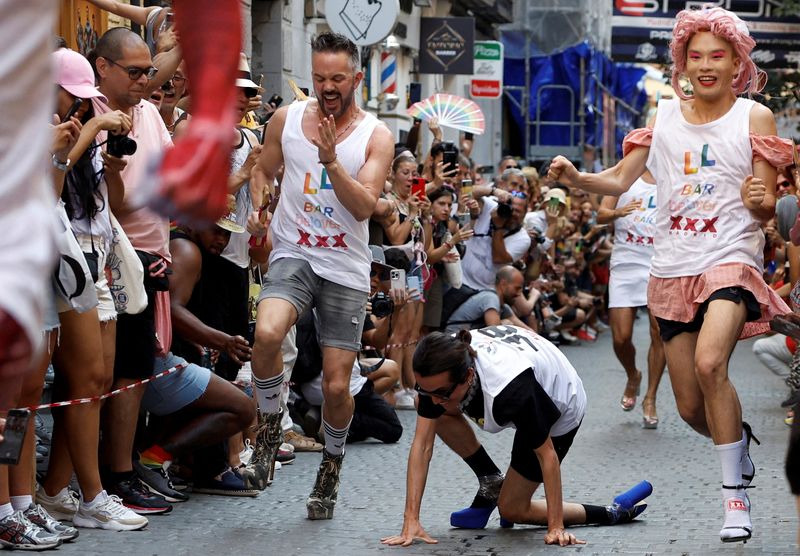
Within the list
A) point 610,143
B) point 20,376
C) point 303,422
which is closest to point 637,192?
point 303,422

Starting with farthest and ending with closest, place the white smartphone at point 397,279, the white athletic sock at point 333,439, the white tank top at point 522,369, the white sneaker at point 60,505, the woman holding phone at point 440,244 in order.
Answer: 1. the woman holding phone at point 440,244
2. the white smartphone at point 397,279
3. the white athletic sock at point 333,439
4. the white sneaker at point 60,505
5. the white tank top at point 522,369

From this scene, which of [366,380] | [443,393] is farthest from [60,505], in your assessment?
[366,380]

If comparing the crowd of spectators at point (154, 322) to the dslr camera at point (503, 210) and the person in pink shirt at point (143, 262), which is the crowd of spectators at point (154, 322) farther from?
the dslr camera at point (503, 210)

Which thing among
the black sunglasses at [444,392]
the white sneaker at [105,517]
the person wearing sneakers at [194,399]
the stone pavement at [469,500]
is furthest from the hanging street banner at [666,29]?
the white sneaker at [105,517]

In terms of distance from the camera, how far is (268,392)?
6320 mm

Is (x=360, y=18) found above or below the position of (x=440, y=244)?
above

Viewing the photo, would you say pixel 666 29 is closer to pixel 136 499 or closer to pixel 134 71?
pixel 134 71

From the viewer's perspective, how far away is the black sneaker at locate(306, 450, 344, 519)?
6469mm

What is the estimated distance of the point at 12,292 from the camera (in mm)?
1326

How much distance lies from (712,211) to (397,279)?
4.31 m

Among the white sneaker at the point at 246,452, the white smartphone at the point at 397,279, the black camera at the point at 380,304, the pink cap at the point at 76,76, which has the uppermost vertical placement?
the pink cap at the point at 76,76

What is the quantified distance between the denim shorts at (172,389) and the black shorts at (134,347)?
0.88 feet

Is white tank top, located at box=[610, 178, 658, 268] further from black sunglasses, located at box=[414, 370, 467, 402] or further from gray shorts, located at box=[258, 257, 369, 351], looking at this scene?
black sunglasses, located at box=[414, 370, 467, 402]

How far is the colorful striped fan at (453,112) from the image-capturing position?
48.2 feet
